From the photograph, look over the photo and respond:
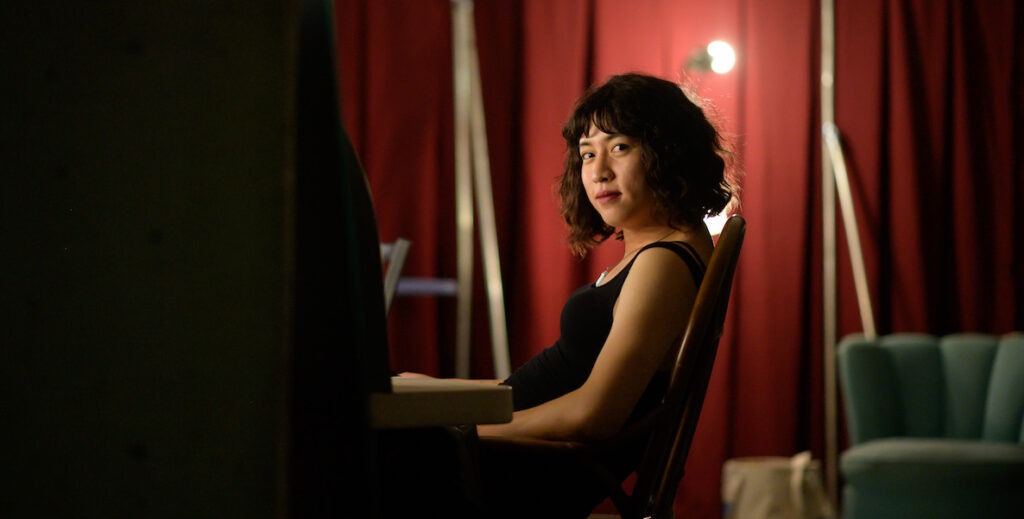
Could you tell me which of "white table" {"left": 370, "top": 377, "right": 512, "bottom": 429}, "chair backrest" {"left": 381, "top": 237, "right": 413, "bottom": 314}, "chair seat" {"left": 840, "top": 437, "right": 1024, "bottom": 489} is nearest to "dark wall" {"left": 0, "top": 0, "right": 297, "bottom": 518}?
"white table" {"left": 370, "top": 377, "right": 512, "bottom": 429}

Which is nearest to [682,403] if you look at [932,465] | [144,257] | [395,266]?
[144,257]

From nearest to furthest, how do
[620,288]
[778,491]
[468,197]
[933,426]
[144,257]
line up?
[144,257] → [620,288] → [778,491] → [933,426] → [468,197]

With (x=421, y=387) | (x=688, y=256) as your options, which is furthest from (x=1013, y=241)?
(x=421, y=387)

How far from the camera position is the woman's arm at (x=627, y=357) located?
1210mm

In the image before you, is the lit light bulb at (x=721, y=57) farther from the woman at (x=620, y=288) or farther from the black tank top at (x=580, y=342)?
the black tank top at (x=580, y=342)

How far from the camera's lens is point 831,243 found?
3217 mm

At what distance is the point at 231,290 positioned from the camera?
612 mm

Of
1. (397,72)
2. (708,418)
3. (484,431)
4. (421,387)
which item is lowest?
(708,418)

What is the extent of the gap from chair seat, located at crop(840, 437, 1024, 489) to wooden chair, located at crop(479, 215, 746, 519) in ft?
5.58

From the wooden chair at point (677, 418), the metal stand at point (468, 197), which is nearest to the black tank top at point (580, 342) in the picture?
the wooden chair at point (677, 418)

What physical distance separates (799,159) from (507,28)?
117 cm

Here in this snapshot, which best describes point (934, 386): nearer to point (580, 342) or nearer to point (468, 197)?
point (468, 197)

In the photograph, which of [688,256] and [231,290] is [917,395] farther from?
[231,290]

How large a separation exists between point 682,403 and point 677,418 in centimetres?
2
